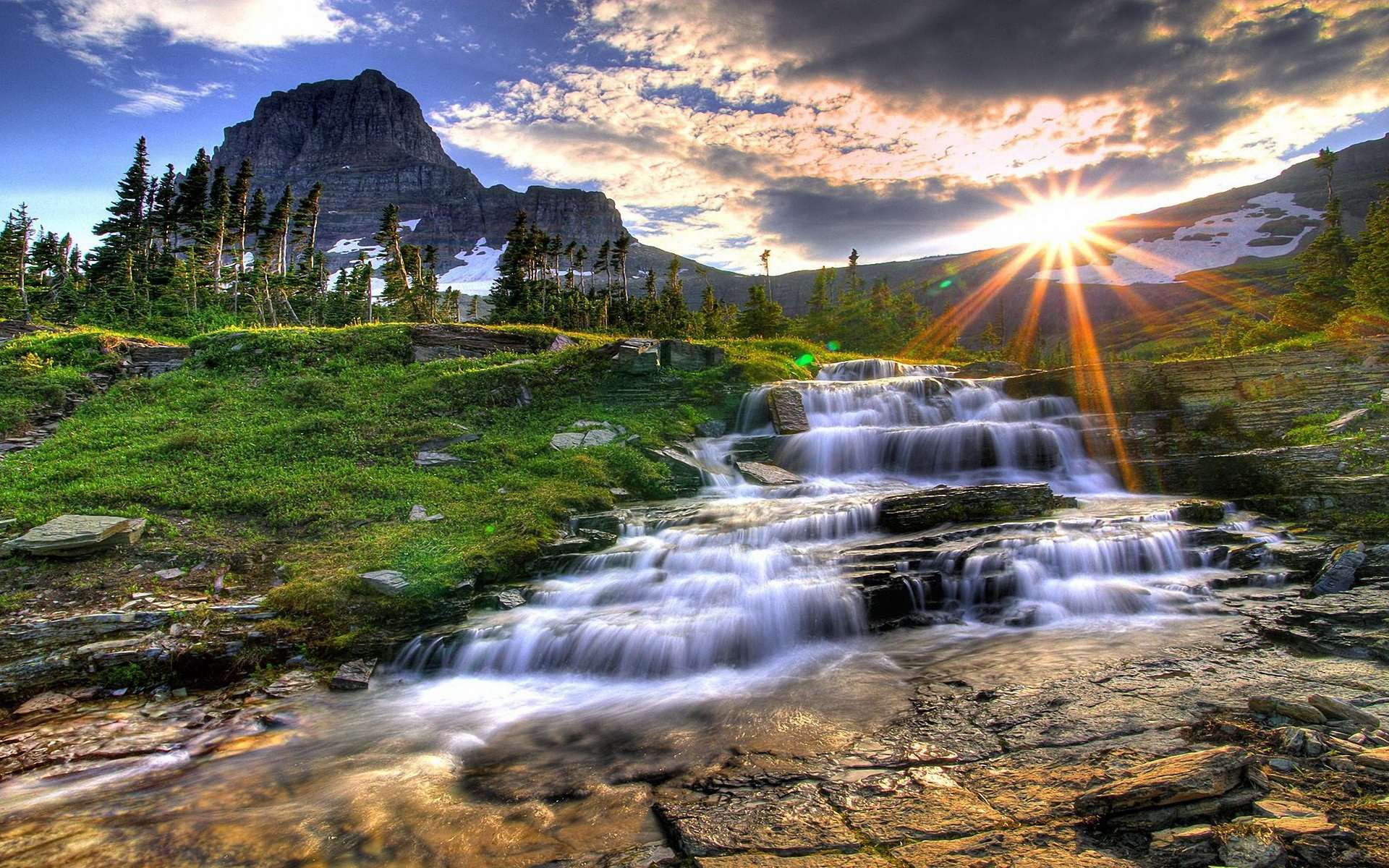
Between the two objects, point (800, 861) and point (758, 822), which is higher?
point (800, 861)

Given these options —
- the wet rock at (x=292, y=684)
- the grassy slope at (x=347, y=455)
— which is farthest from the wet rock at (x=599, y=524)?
the wet rock at (x=292, y=684)

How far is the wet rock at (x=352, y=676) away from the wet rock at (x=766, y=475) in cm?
959

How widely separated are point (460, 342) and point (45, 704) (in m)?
18.6

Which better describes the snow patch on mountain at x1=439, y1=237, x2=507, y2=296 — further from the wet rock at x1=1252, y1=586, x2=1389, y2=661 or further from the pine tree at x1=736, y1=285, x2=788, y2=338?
the wet rock at x1=1252, y1=586, x2=1389, y2=661

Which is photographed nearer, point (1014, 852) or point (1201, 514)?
point (1014, 852)

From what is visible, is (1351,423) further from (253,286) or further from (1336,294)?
(253,286)

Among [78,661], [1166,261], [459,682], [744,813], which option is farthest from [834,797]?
[1166,261]

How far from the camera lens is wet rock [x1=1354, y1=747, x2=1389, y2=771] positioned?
3.59 meters

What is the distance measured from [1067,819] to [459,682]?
705 centimetres

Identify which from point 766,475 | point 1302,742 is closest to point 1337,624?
point 1302,742

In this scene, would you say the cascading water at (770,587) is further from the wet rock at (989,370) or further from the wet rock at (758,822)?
the wet rock at (989,370)

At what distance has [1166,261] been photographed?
5787 inches

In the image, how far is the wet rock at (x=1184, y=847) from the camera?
2.97 metres

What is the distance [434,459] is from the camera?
14609 mm
